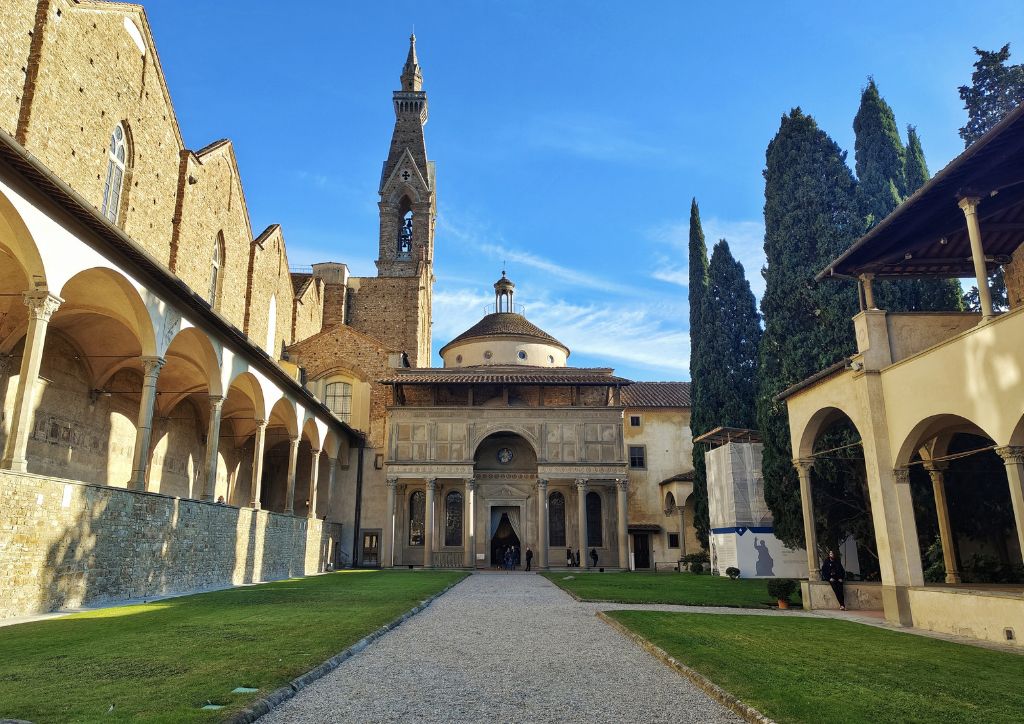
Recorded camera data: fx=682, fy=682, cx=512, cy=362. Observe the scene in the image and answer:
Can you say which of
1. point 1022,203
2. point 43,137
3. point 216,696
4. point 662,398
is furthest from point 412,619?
point 662,398

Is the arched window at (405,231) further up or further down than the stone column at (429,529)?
further up

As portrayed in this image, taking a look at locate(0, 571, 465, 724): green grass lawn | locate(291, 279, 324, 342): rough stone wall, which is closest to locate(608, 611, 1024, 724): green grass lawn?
locate(0, 571, 465, 724): green grass lawn

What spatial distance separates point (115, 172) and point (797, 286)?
64.9ft

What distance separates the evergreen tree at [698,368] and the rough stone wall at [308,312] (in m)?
20.3

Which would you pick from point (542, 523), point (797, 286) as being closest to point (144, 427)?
point (797, 286)

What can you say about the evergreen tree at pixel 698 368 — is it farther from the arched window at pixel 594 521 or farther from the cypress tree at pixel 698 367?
the arched window at pixel 594 521

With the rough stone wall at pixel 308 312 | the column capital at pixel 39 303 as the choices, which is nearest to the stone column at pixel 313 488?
the rough stone wall at pixel 308 312

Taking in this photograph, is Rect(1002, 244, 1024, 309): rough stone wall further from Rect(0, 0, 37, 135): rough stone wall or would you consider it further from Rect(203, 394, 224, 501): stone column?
Rect(0, 0, 37, 135): rough stone wall

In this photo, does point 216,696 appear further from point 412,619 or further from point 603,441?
point 603,441

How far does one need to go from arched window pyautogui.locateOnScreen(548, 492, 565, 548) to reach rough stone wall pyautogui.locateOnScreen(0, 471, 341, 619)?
1663 centimetres

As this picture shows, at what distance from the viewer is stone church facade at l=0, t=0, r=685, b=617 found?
1095 cm

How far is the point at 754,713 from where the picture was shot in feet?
15.3

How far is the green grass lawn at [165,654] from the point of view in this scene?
4.59 meters

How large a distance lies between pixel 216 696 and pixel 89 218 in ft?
29.7
